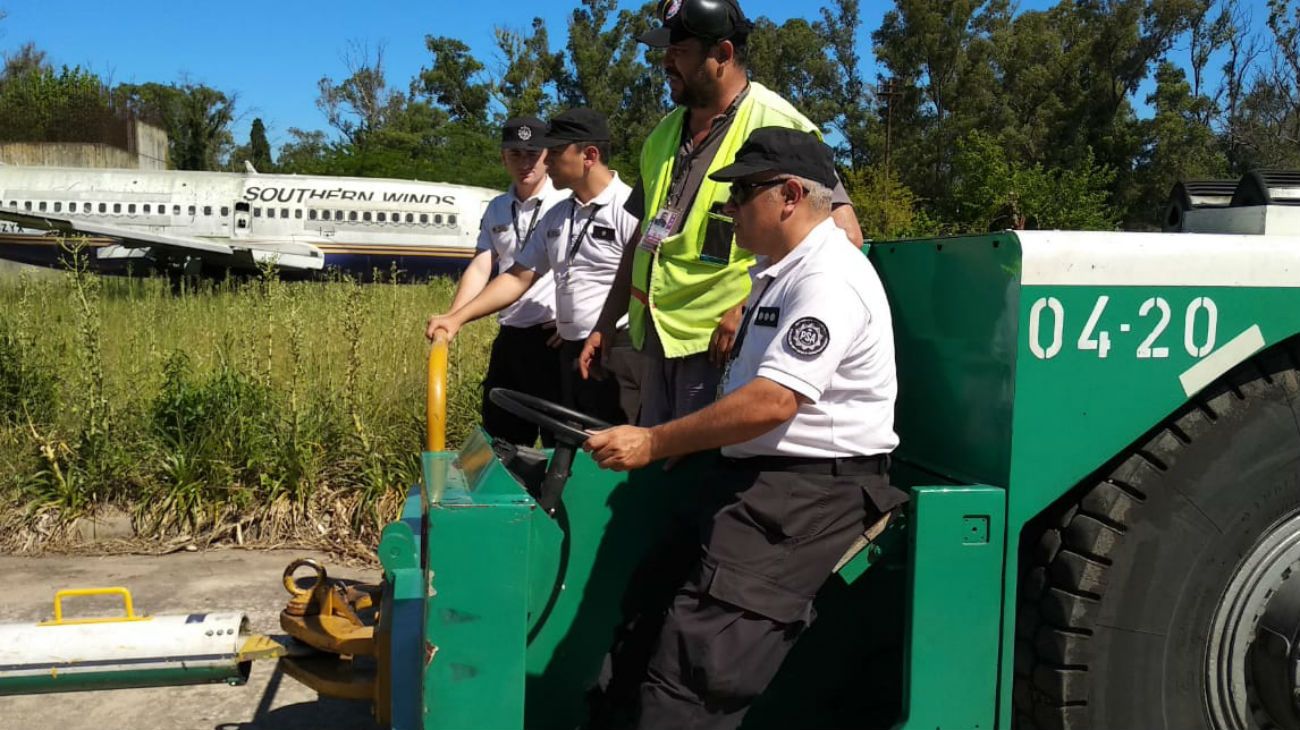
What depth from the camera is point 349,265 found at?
2536cm


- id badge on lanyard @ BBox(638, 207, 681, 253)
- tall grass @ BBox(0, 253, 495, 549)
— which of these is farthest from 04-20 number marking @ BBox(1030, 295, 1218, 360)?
tall grass @ BBox(0, 253, 495, 549)

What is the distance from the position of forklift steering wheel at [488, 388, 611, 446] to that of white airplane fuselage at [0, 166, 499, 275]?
899 inches

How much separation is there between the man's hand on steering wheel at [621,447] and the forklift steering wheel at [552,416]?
0.33 ft

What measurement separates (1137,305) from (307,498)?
4.59 meters

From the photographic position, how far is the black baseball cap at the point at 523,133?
454cm

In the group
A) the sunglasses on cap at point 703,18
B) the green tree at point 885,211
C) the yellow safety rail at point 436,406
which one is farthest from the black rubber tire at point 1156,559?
the green tree at point 885,211

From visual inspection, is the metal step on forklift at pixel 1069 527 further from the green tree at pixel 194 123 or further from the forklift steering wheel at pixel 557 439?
the green tree at pixel 194 123

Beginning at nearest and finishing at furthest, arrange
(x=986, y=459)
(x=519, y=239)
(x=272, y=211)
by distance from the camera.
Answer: (x=986, y=459)
(x=519, y=239)
(x=272, y=211)

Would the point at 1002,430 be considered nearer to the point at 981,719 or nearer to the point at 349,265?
the point at 981,719

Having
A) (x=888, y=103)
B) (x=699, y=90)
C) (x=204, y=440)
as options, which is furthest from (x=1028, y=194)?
(x=699, y=90)

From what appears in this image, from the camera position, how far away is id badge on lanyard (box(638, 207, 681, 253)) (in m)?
3.19

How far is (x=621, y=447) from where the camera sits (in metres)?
2.31

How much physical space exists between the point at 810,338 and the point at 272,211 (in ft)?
80.9

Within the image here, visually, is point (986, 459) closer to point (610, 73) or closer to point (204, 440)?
point (204, 440)
